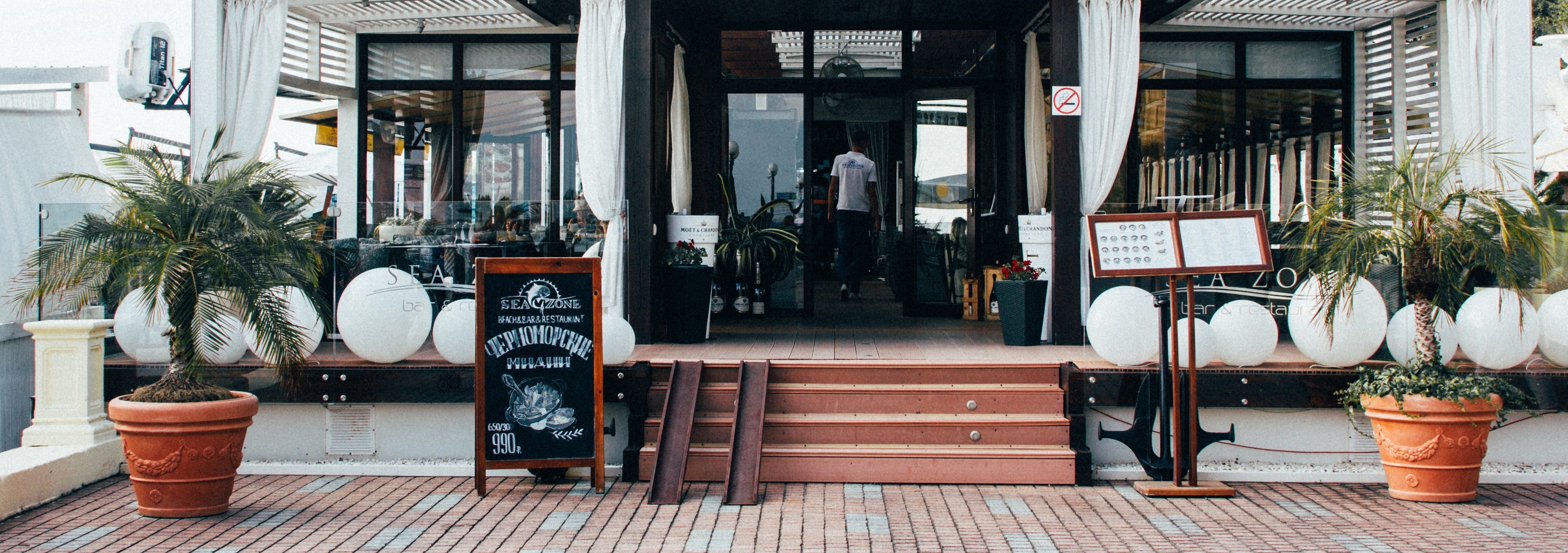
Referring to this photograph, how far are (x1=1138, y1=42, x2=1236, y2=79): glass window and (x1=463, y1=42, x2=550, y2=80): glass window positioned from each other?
457cm

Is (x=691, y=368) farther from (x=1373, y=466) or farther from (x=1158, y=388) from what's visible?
(x=1373, y=466)

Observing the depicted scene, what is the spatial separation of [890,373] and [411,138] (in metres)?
4.79

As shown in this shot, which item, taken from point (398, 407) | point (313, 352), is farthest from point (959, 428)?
point (313, 352)

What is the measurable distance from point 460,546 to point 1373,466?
13.2ft

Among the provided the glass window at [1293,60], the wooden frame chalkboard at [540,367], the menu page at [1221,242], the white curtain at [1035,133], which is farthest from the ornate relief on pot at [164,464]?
the glass window at [1293,60]

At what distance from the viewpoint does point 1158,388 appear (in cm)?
446

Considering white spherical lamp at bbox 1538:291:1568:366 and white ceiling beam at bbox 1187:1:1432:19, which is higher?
white ceiling beam at bbox 1187:1:1432:19

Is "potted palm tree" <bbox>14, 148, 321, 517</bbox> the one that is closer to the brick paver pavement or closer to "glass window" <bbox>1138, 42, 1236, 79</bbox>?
the brick paver pavement

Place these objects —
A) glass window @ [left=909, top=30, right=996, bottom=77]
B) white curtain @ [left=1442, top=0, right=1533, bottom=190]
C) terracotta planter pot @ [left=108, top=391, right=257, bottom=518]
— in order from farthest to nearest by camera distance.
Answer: glass window @ [left=909, top=30, right=996, bottom=77] → white curtain @ [left=1442, top=0, right=1533, bottom=190] → terracotta planter pot @ [left=108, top=391, right=257, bottom=518]

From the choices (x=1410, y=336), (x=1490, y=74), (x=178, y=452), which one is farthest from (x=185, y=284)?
(x=1490, y=74)

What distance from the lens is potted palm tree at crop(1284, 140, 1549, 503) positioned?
13.3 feet

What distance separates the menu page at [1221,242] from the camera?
414 centimetres

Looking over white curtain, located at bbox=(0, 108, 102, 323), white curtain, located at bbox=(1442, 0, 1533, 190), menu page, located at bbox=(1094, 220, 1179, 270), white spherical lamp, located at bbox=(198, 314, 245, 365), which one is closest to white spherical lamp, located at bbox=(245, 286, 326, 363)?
white spherical lamp, located at bbox=(198, 314, 245, 365)

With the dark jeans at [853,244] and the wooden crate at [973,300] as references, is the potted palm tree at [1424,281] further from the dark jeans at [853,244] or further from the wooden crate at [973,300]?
the dark jeans at [853,244]
